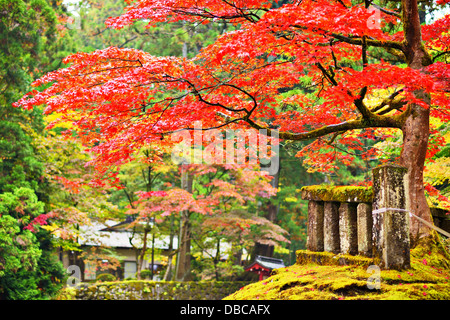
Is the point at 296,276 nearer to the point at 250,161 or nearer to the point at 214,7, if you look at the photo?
the point at 214,7

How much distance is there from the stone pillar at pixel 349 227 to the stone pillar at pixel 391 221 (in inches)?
19.9

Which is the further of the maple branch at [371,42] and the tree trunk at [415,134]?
the tree trunk at [415,134]

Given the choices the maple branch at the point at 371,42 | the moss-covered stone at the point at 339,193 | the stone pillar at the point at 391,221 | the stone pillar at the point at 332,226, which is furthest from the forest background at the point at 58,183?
the stone pillar at the point at 391,221

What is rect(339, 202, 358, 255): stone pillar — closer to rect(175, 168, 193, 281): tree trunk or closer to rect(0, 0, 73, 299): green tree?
rect(0, 0, 73, 299): green tree

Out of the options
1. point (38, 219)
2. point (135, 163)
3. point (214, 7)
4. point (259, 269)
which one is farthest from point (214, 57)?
point (259, 269)

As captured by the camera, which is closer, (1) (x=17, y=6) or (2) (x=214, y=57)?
(2) (x=214, y=57)

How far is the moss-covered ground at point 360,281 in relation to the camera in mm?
4277

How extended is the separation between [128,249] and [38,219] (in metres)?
11.2

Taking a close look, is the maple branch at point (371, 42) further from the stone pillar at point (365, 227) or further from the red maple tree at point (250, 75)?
the stone pillar at point (365, 227)

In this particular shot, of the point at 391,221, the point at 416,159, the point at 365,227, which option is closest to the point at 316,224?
the point at 365,227

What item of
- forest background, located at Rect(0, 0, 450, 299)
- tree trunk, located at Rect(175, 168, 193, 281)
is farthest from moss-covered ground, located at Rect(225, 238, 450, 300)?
tree trunk, located at Rect(175, 168, 193, 281)

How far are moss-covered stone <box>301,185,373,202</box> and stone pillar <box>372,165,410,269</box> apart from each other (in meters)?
0.28

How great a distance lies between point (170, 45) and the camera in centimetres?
1734

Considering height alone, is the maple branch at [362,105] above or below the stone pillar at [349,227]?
above
